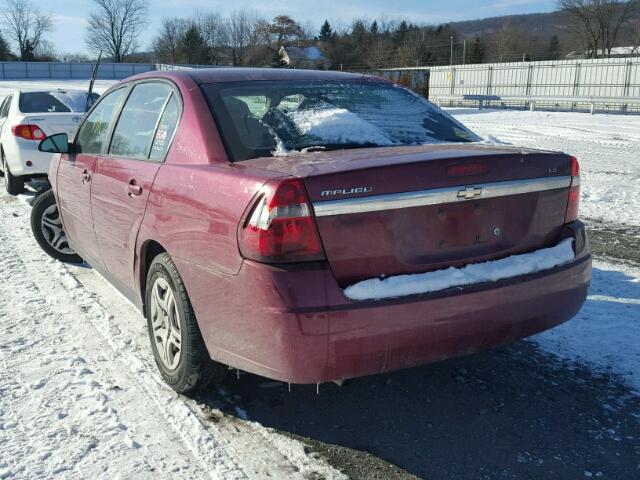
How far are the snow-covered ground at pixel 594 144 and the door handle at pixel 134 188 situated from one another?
2083 mm

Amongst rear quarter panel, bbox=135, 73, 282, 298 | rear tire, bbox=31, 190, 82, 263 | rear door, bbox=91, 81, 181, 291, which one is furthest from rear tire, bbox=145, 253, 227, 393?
rear tire, bbox=31, 190, 82, 263

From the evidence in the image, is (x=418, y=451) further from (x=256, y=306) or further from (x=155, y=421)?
Answer: (x=155, y=421)

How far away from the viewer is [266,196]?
242 centimetres

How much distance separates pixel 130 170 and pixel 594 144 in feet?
40.7

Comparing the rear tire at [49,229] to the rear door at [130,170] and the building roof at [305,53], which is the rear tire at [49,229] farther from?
the building roof at [305,53]

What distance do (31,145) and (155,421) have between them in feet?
21.4

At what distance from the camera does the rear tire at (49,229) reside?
5.68 metres

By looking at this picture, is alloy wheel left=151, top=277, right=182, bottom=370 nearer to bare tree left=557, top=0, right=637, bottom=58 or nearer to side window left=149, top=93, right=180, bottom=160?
side window left=149, top=93, right=180, bottom=160

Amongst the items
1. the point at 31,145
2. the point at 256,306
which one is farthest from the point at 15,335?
the point at 31,145

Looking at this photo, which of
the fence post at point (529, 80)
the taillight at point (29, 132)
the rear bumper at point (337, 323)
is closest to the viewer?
the rear bumper at point (337, 323)

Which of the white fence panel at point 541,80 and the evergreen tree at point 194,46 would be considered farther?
the evergreen tree at point 194,46

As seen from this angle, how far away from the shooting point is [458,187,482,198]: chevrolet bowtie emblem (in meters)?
2.66

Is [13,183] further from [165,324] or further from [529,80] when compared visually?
[529,80]

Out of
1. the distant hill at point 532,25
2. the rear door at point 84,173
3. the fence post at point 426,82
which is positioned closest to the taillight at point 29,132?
the rear door at point 84,173
